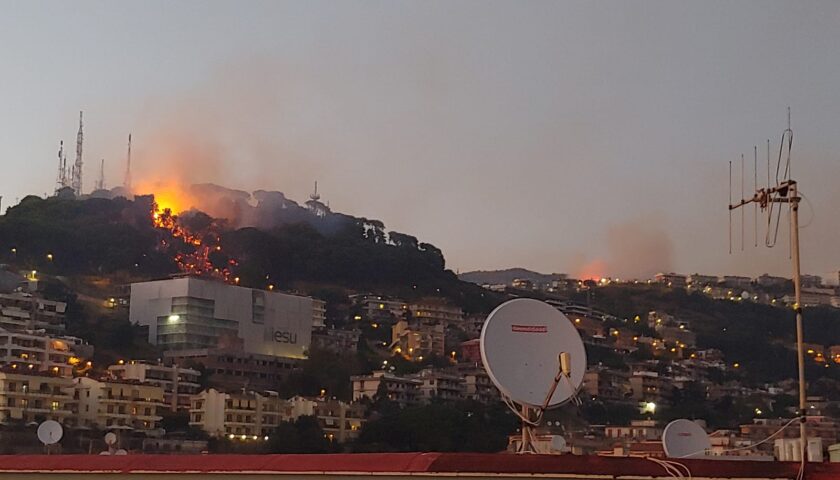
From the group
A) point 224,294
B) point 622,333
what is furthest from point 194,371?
point 622,333

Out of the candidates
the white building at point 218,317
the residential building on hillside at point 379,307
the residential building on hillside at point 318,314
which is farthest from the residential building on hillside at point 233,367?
the residential building on hillside at point 379,307

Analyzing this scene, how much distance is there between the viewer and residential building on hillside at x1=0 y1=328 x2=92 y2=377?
168 ft

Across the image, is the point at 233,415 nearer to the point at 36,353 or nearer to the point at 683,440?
the point at 36,353

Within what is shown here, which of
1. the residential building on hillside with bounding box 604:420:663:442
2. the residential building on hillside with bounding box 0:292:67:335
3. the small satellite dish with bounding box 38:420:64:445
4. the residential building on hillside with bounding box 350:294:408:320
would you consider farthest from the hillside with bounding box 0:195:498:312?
the small satellite dish with bounding box 38:420:64:445

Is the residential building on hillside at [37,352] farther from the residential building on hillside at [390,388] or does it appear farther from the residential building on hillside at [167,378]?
the residential building on hillside at [390,388]

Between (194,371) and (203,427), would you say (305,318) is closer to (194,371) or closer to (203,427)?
(194,371)

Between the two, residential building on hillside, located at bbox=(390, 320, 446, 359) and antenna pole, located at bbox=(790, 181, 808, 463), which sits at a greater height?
residential building on hillside, located at bbox=(390, 320, 446, 359)

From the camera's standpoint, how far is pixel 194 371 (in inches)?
2207

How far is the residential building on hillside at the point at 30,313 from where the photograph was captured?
191 ft

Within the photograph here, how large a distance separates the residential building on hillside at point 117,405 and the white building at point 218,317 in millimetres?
9927

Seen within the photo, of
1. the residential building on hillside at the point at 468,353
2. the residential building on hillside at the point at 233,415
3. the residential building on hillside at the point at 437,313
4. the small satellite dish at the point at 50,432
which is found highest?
the residential building on hillside at the point at 437,313

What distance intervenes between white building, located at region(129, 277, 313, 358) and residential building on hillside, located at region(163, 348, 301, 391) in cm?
107

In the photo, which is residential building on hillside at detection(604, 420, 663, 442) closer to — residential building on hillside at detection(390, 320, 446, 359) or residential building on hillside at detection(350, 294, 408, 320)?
residential building on hillside at detection(390, 320, 446, 359)

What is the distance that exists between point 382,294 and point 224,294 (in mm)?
24010
